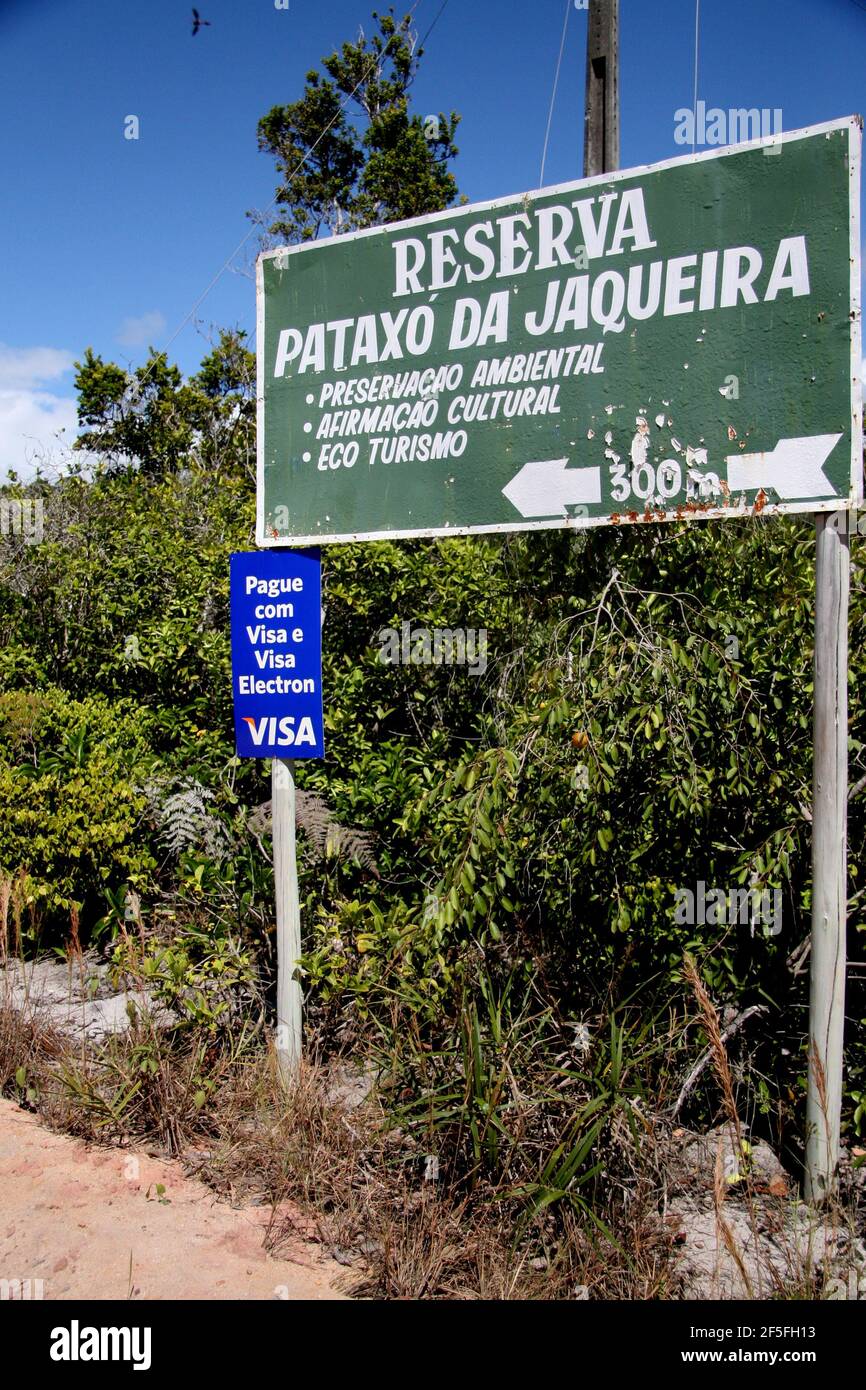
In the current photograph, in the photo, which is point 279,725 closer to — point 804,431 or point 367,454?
point 367,454

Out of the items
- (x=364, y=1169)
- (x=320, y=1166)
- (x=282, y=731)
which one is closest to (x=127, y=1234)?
(x=320, y=1166)

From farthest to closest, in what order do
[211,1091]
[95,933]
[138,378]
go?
1. [138,378]
2. [95,933]
3. [211,1091]

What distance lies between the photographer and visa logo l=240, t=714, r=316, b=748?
13.6 ft

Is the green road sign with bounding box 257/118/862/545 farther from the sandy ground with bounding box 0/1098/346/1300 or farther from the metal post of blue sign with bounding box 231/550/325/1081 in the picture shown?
the sandy ground with bounding box 0/1098/346/1300

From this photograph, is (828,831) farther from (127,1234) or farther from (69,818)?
(69,818)

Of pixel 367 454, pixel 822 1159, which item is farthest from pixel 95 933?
pixel 822 1159

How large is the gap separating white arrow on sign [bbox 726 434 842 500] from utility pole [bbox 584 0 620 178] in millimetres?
3034

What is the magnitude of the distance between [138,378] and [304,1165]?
1644cm

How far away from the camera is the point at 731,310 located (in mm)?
3295

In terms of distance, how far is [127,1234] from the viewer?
331 cm

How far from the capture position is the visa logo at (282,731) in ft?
13.6
